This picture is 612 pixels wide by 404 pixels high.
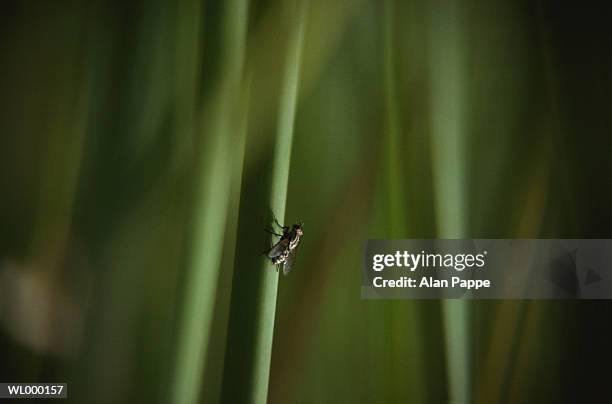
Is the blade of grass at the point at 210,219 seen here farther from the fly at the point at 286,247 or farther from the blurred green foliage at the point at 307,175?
the fly at the point at 286,247

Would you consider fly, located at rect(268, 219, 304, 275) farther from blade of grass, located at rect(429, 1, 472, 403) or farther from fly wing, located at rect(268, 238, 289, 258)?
blade of grass, located at rect(429, 1, 472, 403)

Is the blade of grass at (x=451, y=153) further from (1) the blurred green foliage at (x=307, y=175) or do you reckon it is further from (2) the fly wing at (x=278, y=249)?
(2) the fly wing at (x=278, y=249)

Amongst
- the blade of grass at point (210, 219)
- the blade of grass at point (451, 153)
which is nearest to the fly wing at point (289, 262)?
the blade of grass at point (210, 219)

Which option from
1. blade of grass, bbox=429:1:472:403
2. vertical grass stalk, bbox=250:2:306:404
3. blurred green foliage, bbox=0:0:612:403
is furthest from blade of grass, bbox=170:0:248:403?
blade of grass, bbox=429:1:472:403

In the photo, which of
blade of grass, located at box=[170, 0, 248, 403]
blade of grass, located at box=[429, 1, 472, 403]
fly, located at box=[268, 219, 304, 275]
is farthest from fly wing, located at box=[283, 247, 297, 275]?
blade of grass, located at box=[429, 1, 472, 403]

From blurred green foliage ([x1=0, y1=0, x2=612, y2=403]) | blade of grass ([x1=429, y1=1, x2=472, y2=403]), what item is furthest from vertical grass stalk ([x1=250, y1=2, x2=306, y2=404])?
blade of grass ([x1=429, y1=1, x2=472, y2=403])

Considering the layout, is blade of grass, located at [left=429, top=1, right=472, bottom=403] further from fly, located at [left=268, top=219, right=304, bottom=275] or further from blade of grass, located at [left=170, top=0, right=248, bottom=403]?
blade of grass, located at [left=170, top=0, right=248, bottom=403]

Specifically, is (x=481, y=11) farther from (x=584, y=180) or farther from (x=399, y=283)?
(x=399, y=283)

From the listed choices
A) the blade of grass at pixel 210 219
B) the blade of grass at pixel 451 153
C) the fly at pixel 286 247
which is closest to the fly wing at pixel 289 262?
the fly at pixel 286 247

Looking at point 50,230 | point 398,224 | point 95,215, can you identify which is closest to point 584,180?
point 398,224
